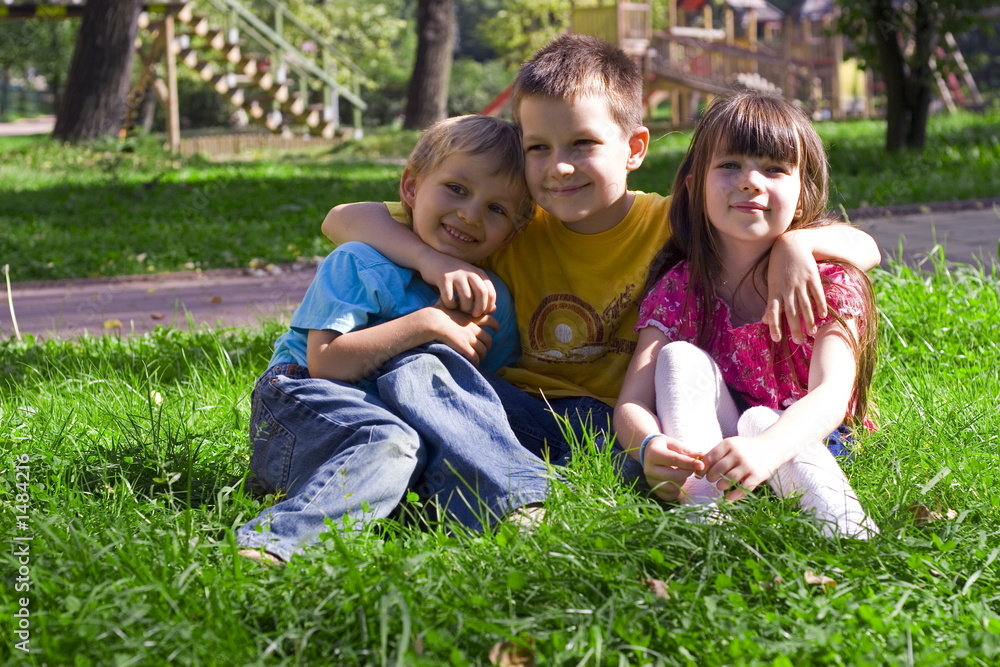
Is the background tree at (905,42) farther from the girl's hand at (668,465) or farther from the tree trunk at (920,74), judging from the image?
the girl's hand at (668,465)

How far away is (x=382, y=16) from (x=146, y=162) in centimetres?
2129

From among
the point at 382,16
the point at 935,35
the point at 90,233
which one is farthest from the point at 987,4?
the point at 382,16

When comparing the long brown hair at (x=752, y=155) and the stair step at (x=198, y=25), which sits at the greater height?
the stair step at (x=198, y=25)

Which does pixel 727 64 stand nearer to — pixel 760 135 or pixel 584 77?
pixel 584 77

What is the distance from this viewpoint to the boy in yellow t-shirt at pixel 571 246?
2758 millimetres

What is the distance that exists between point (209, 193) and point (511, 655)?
8.43 metres

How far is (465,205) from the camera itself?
2773mm

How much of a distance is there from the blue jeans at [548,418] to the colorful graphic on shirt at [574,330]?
0.16 m

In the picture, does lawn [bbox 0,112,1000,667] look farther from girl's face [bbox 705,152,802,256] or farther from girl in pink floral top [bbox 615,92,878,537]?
girl's face [bbox 705,152,802,256]

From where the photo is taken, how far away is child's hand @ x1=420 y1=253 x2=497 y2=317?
266cm

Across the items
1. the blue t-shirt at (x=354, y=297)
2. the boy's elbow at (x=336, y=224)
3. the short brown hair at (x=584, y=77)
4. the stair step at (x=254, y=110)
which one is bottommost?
the blue t-shirt at (x=354, y=297)

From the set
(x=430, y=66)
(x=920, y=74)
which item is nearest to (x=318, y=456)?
(x=920, y=74)

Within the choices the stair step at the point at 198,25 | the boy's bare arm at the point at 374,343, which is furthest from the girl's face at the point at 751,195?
the stair step at the point at 198,25

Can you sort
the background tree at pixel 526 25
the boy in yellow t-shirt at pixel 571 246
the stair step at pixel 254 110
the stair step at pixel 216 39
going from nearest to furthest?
the boy in yellow t-shirt at pixel 571 246 < the stair step at pixel 216 39 < the stair step at pixel 254 110 < the background tree at pixel 526 25
